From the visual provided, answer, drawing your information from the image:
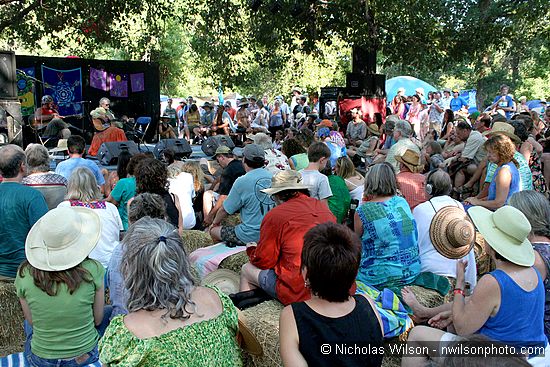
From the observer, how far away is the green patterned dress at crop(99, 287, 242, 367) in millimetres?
2172

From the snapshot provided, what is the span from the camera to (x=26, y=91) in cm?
1502

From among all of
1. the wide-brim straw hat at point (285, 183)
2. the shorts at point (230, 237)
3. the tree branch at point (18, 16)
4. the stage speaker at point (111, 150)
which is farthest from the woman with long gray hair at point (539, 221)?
the tree branch at point (18, 16)

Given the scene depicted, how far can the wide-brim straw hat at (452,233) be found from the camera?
404 centimetres

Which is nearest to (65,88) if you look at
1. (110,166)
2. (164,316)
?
(110,166)

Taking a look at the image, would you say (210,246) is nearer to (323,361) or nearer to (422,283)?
(422,283)

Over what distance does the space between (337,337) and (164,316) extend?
2.35 ft

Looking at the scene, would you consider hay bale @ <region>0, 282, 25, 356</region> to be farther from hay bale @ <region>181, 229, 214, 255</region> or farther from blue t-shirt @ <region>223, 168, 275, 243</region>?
blue t-shirt @ <region>223, 168, 275, 243</region>

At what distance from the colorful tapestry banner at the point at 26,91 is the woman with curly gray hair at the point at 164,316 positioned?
13.8m

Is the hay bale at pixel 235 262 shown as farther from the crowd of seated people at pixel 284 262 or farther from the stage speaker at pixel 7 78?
the stage speaker at pixel 7 78

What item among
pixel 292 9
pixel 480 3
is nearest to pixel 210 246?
pixel 292 9

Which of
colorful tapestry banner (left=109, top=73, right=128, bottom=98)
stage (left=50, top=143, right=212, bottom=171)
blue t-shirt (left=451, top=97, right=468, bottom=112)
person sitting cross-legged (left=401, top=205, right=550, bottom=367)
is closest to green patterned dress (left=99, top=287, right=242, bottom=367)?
person sitting cross-legged (left=401, top=205, right=550, bottom=367)

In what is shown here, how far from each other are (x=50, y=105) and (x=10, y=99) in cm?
378

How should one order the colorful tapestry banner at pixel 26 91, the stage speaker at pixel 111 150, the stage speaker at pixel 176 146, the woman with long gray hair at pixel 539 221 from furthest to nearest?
1. the colorful tapestry banner at pixel 26 91
2. the stage speaker at pixel 176 146
3. the stage speaker at pixel 111 150
4. the woman with long gray hair at pixel 539 221

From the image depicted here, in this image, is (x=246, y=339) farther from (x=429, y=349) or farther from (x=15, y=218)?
(x=15, y=218)
